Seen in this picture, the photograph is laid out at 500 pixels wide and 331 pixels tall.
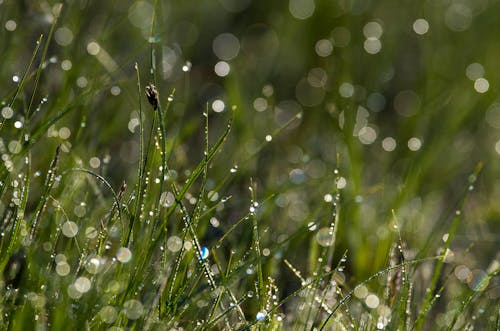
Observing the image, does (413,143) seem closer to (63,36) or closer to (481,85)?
(481,85)

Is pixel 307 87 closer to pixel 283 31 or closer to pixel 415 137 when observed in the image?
pixel 283 31

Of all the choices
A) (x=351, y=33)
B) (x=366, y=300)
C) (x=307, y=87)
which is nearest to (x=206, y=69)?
(x=307, y=87)

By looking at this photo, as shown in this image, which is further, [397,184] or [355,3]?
[355,3]

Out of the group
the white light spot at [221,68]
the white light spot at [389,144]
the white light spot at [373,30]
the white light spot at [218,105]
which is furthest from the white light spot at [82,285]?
the white light spot at [373,30]

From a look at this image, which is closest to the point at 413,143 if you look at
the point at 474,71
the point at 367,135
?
the point at 367,135

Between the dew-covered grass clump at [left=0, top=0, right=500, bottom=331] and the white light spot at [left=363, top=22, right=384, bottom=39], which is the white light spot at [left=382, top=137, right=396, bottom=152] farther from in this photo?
the white light spot at [left=363, top=22, right=384, bottom=39]

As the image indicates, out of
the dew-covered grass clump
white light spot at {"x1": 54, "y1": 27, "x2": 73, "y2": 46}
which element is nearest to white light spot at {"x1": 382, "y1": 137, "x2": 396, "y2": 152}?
the dew-covered grass clump

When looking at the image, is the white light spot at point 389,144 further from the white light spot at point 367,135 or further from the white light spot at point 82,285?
the white light spot at point 82,285

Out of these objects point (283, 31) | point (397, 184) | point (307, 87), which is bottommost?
point (397, 184)
